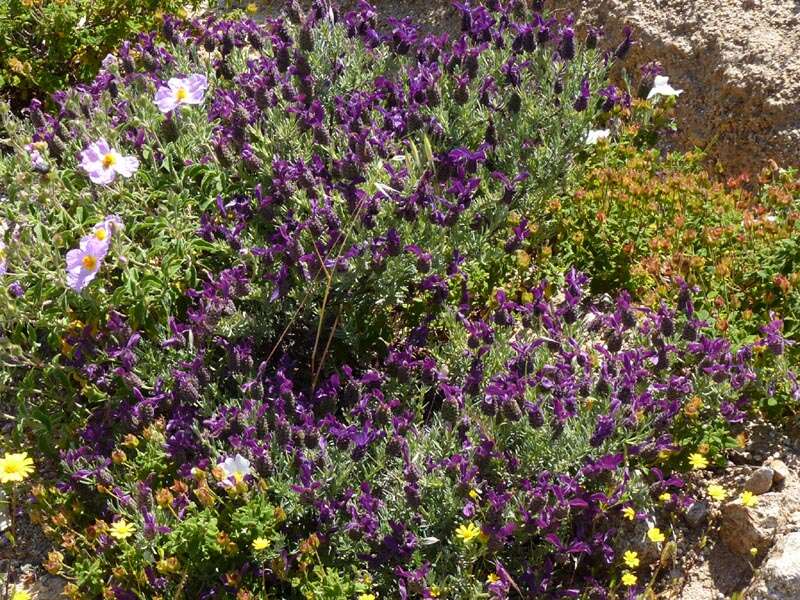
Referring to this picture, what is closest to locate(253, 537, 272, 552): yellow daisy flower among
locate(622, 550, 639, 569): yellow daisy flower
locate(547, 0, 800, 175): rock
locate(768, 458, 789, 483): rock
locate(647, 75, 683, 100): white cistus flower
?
locate(622, 550, 639, 569): yellow daisy flower

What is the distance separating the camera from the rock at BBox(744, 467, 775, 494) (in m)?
3.40

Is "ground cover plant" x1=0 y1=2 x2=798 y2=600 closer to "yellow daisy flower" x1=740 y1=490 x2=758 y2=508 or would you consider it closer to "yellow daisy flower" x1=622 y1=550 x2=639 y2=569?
"yellow daisy flower" x1=622 y1=550 x2=639 y2=569

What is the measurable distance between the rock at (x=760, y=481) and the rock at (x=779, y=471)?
0.04 meters

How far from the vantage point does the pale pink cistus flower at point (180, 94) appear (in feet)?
13.2

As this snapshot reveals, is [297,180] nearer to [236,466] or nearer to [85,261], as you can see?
[85,261]

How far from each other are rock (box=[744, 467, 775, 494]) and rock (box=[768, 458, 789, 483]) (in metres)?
0.04

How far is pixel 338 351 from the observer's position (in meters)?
3.92

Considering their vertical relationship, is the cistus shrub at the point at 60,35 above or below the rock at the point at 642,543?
above

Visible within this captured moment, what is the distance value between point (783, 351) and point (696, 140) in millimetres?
1945

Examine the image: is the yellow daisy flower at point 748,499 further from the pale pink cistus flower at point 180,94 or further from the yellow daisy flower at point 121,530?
the pale pink cistus flower at point 180,94

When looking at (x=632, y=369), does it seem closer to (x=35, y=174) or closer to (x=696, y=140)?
(x=696, y=140)

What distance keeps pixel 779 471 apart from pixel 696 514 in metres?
0.36

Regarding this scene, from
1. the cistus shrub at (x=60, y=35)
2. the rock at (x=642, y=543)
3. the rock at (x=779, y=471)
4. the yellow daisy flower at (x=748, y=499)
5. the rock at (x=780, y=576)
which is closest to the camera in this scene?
the rock at (x=780, y=576)

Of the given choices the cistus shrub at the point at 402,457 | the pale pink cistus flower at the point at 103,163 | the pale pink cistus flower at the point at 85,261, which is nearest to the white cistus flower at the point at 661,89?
the cistus shrub at the point at 402,457
